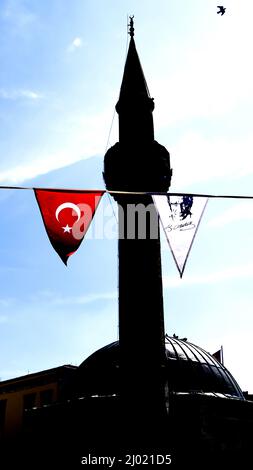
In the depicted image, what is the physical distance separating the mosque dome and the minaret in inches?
147

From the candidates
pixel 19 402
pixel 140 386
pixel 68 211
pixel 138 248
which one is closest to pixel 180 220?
pixel 68 211

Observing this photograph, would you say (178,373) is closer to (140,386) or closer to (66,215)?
(140,386)

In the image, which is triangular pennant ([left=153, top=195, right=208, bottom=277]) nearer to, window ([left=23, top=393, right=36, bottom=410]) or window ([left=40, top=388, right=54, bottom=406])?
window ([left=40, top=388, right=54, bottom=406])

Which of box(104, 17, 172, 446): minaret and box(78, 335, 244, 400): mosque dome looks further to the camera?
box(78, 335, 244, 400): mosque dome

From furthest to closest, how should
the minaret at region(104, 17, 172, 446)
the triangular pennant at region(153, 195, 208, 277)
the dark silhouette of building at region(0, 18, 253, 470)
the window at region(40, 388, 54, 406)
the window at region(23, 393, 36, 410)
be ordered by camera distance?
the window at region(23, 393, 36, 410), the window at region(40, 388, 54, 406), the minaret at region(104, 17, 172, 446), the dark silhouette of building at region(0, 18, 253, 470), the triangular pennant at region(153, 195, 208, 277)

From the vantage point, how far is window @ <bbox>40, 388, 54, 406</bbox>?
3397 centimetres

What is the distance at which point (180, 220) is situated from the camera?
1379 cm

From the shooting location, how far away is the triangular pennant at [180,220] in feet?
44.2

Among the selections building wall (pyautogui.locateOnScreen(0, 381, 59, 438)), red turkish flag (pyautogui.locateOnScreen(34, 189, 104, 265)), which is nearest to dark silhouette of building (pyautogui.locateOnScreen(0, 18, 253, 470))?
building wall (pyautogui.locateOnScreen(0, 381, 59, 438))
